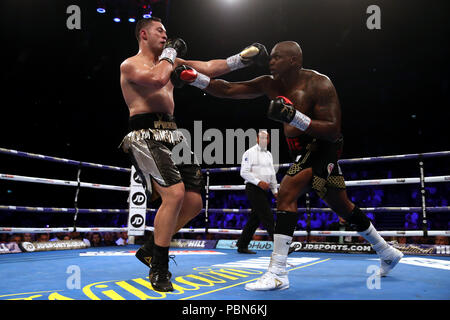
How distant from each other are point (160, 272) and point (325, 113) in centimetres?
124

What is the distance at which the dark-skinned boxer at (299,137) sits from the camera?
1801 mm

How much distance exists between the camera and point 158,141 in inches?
76.5

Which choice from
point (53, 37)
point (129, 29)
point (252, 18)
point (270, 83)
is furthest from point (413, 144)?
point (53, 37)

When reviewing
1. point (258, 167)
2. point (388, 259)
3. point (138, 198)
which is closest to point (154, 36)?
point (388, 259)

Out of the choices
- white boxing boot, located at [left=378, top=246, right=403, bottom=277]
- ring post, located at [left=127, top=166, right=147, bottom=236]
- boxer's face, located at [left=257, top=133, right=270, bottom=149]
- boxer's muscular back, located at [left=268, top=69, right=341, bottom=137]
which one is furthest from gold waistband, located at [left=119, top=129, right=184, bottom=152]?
ring post, located at [left=127, top=166, right=147, bottom=236]

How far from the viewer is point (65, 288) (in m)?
1.71

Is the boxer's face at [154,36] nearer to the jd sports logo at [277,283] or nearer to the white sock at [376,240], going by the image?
the jd sports logo at [277,283]

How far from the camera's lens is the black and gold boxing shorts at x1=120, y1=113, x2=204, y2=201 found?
1.89m

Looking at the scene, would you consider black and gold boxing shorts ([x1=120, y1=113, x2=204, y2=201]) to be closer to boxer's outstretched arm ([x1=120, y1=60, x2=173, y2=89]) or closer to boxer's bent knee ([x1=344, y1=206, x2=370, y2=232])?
boxer's outstretched arm ([x1=120, y1=60, x2=173, y2=89])

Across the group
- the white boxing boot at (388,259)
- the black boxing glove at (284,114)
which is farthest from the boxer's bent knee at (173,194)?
the white boxing boot at (388,259)

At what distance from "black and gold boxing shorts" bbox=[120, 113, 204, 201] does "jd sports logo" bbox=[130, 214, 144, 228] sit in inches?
116

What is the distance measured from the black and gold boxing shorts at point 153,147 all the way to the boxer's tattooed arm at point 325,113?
0.78 meters

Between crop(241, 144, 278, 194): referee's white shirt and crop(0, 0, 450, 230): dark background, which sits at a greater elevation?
crop(0, 0, 450, 230): dark background
